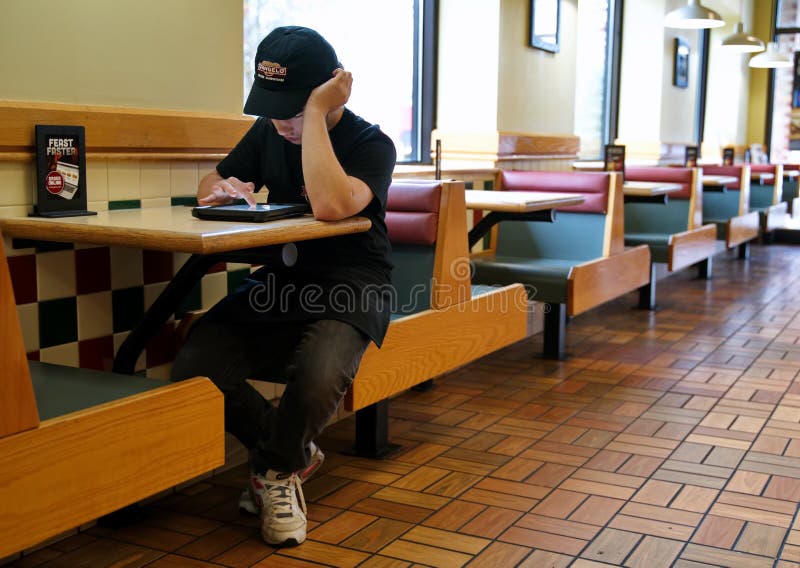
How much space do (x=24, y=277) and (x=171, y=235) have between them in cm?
57

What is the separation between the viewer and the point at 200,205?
7.63ft

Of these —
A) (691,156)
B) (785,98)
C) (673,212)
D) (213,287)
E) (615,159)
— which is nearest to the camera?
(213,287)

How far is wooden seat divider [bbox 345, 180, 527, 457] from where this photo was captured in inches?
111

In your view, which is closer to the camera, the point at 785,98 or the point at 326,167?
the point at 326,167

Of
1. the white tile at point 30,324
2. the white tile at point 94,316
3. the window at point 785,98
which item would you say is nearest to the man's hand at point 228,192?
the white tile at point 94,316

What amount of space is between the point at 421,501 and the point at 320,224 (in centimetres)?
88

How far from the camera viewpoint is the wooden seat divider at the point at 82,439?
4.99ft

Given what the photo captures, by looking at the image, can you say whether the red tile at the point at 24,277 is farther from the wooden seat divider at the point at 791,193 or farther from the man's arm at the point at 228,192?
the wooden seat divider at the point at 791,193

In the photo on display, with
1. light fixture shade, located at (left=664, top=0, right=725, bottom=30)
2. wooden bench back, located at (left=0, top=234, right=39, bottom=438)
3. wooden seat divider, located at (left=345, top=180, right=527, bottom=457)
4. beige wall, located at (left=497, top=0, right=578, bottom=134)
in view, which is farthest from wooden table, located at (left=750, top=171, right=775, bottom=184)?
wooden bench back, located at (left=0, top=234, right=39, bottom=438)

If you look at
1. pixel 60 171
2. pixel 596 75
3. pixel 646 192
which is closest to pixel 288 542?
pixel 60 171

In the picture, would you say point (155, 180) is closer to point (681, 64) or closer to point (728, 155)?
point (681, 64)

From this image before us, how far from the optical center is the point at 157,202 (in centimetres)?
256

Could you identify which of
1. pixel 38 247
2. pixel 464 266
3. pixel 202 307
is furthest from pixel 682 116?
pixel 38 247

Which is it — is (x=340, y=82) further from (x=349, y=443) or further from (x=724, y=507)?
(x=724, y=507)
